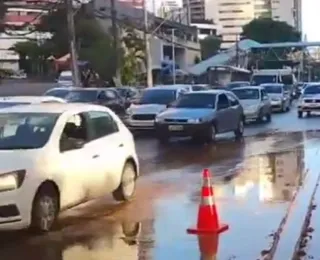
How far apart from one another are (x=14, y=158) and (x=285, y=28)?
13150 cm

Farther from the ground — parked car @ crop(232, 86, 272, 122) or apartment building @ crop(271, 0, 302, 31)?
apartment building @ crop(271, 0, 302, 31)

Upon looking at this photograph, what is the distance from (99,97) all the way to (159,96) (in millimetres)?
3564

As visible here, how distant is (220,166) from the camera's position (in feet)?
62.4

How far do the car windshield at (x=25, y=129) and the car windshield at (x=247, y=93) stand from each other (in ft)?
90.3

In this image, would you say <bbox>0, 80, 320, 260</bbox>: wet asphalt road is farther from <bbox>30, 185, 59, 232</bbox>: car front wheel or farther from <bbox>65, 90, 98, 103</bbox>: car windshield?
<bbox>65, 90, 98, 103</bbox>: car windshield

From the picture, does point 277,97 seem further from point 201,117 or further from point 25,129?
point 25,129

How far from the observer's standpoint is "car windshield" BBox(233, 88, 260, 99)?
1553 inches

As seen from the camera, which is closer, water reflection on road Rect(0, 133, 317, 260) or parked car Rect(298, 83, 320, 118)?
water reflection on road Rect(0, 133, 317, 260)

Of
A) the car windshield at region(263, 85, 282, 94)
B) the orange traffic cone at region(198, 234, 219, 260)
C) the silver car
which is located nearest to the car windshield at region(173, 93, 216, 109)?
the silver car

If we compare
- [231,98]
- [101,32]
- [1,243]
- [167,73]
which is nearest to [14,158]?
[1,243]

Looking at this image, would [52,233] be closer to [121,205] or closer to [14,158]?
[14,158]

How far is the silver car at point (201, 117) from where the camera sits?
26.1m

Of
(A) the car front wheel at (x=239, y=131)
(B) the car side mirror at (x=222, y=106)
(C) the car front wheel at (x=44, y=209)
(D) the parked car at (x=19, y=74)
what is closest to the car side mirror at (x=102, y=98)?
(A) the car front wheel at (x=239, y=131)

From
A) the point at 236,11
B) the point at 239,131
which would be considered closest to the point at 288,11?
the point at 236,11
